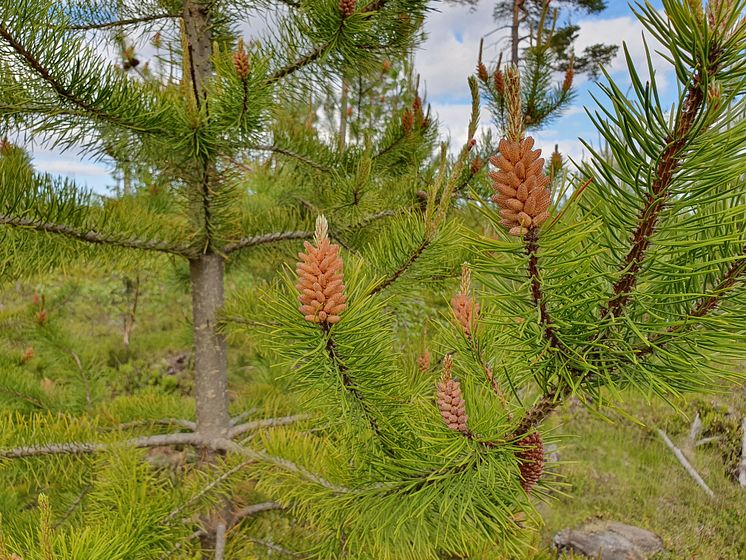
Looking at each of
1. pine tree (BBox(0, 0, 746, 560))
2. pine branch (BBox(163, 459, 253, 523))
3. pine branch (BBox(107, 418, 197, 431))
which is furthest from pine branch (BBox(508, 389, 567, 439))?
pine branch (BBox(107, 418, 197, 431))

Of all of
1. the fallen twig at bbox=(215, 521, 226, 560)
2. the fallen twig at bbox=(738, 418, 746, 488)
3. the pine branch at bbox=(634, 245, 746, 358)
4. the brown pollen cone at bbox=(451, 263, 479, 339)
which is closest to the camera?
the pine branch at bbox=(634, 245, 746, 358)

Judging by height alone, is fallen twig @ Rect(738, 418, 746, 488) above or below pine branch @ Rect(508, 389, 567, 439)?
below

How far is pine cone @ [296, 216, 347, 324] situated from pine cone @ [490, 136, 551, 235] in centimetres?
20

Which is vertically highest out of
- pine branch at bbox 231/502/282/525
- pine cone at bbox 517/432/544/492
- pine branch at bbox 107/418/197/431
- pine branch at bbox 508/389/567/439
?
pine branch at bbox 508/389/567/439

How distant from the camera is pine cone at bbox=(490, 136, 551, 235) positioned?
414mm

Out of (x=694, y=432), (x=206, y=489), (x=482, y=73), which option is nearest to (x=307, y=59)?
(x=482, y=73)

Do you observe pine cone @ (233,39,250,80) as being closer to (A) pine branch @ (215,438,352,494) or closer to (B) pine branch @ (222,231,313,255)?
(B) pine branch @ (222,231,313,255)

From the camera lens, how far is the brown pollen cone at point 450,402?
2.38ft

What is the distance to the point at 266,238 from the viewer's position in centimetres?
183

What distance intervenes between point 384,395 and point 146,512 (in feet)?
2.89

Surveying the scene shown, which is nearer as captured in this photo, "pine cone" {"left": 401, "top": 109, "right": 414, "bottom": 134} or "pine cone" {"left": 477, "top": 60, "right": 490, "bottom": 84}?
"pine cone" {"left": 401, "top": 109, "right": 414, "bottom": 134}

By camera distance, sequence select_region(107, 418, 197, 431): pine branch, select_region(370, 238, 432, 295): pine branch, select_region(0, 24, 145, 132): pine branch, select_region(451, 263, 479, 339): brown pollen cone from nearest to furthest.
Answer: select_region(451, 263, 479, 339): brown pollen cone
select_region(0, 24, 145, 132): pine branch
select_region(370, 238, 432, 295): pine branch
select_region(107, 418, 197, 431): pine branch

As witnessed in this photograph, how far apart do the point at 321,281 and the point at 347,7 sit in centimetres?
105

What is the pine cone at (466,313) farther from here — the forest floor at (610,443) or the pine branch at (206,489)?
the pine branch at (206,489)
